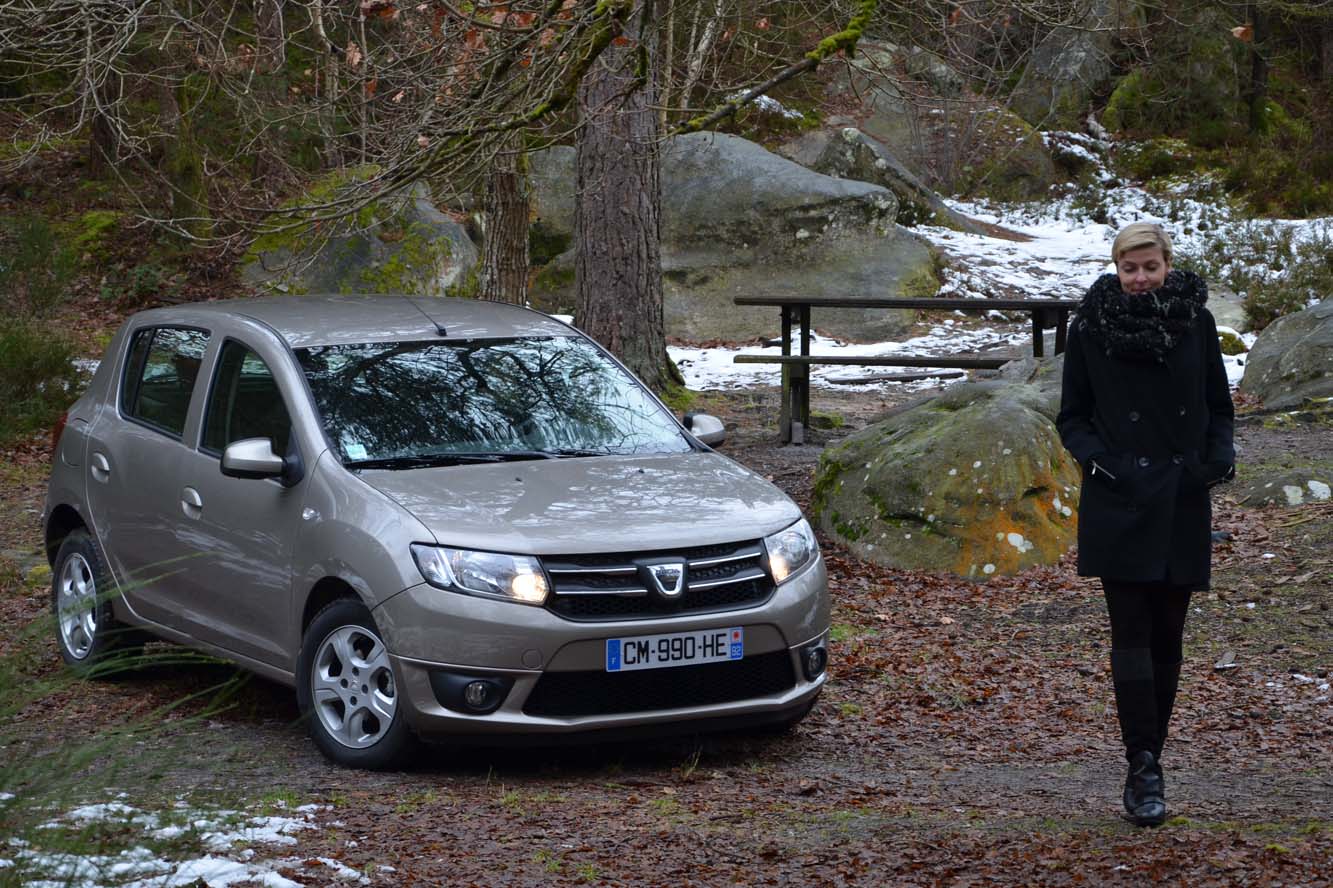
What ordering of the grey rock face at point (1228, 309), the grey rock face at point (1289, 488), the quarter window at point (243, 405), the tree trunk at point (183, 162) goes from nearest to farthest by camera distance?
the quarter window at point (243, 405) < the grey rock face at point (1289, 488) < the tree trunk at point (183, 162) < the grey rock face at point (1228, 309)

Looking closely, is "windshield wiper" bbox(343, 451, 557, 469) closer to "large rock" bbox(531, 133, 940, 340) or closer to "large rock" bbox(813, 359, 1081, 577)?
"large rock" bbox(813, 359, 1081, 577)

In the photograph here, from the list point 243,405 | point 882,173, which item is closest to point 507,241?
point 243,405

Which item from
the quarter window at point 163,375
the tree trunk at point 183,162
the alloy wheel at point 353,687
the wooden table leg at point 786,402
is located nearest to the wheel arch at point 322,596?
the alloy wheel at point 353,687

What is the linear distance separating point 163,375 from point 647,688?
2970 mm

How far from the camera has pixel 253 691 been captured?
22.7ft

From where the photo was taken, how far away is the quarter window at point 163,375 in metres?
6.80

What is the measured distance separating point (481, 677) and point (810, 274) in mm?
16408

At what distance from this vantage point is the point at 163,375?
702 cm

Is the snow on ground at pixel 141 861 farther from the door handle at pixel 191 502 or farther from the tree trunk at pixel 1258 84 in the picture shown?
the tree trunk at pixel 1258 84

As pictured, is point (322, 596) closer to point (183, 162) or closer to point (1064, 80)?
point (183, 162)

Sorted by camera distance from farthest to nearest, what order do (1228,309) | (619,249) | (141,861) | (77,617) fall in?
(1228,309)
(619,249)
(77,617)
(141,861)

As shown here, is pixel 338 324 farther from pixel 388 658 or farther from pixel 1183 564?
pixel 1183 564

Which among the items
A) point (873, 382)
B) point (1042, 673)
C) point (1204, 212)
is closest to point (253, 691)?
point (1042, 673)

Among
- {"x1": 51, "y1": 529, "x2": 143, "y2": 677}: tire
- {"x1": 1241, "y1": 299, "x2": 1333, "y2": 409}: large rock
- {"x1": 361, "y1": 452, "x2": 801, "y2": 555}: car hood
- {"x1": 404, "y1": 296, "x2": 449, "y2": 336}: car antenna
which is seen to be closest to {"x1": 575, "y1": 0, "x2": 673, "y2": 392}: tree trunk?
{"x1": 1241, "y1": 299, "x2": 1333, "y2": 409}: large rock
